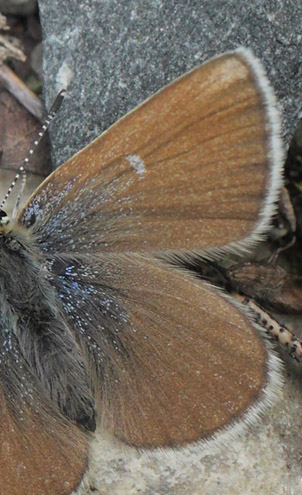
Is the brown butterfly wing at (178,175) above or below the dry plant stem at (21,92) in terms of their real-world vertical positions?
below

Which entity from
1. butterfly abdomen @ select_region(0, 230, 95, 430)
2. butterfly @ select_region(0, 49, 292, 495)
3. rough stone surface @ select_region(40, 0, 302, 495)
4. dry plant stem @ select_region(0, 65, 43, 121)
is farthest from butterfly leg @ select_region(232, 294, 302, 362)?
dry plant stem @ select_region(0, 65, 43, 121)

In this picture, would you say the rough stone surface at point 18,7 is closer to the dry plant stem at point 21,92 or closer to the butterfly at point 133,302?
the dry plant stem at point 21,92

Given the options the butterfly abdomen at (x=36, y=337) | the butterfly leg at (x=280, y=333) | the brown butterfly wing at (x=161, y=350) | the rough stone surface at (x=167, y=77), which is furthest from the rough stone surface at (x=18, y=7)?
the butterfly leg at (x=280, y=333)

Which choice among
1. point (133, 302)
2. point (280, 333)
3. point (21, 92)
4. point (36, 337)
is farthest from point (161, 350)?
point (21, 92)

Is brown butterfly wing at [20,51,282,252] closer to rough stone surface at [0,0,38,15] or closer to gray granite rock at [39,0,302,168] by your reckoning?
gray granite rock at [39,0,302,168]

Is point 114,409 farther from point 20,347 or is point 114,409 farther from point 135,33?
point 135,33

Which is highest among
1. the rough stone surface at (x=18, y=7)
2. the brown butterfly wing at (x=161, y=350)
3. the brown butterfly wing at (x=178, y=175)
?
the rough stone surface at (x=18, y=7)

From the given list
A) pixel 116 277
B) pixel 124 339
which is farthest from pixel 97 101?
pixel 124 339

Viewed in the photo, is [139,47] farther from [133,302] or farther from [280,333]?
[280,333]
